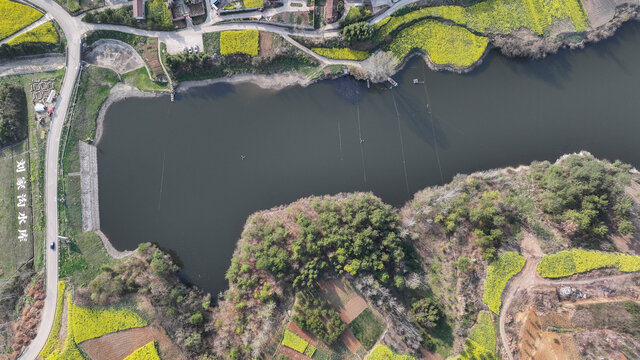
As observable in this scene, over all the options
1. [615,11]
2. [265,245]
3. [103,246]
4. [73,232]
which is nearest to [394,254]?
[265,245]

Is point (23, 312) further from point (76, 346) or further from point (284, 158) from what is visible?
point (284, 158)

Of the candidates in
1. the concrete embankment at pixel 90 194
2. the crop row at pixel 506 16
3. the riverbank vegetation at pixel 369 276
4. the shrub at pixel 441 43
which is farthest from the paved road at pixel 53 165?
the shrub at pixel 441 43

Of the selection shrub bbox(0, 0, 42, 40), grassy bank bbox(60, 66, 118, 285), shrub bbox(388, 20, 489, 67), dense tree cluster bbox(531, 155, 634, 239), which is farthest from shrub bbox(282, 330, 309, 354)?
shrub bbox(0, 0, 42, 40)

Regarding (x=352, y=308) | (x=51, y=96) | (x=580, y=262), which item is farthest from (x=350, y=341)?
(x=51, y=96)

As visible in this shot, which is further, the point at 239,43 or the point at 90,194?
the point at 239,43

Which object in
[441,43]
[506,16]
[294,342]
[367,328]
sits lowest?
[294,342]

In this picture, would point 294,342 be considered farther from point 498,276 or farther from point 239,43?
point 239,43

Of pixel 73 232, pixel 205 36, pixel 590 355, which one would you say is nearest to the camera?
pixel 590 355
